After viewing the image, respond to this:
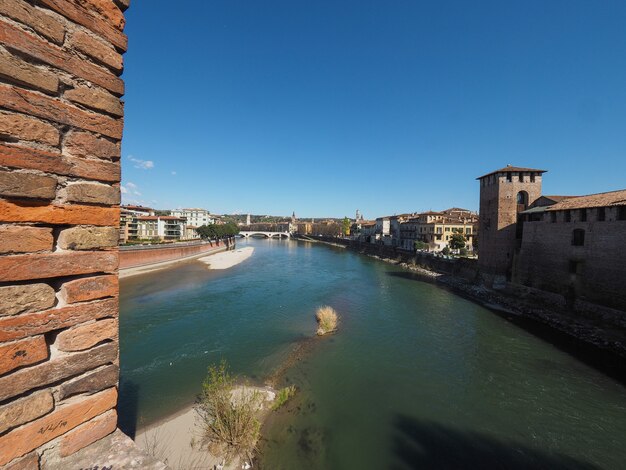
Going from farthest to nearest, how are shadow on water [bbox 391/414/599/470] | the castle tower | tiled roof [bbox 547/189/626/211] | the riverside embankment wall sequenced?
the riverside embankment wall
the castle tower
tiled roof [bbox 547/189/626/211]
shadow on water [bbox 391/414/599/470]

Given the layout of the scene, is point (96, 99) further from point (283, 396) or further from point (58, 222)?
point (283, 396)

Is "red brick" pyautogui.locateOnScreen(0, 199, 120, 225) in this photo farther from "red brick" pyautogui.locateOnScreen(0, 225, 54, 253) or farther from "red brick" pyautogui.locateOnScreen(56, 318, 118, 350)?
"red brick" pyautogui.locateOnScreen(56, 318, 118, 350)

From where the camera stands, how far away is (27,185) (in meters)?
1.63

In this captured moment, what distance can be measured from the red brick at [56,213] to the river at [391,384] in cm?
846

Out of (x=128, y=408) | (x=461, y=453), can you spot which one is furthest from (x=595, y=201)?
(x=128, y=408)

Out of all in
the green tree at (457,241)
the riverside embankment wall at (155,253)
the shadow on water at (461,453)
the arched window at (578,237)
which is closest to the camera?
the shadow on water at (461,453)

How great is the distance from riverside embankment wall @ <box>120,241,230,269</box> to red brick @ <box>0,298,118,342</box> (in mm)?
37614

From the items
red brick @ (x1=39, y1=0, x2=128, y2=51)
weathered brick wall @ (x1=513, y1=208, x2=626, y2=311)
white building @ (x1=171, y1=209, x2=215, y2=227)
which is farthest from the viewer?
white building @ (x1=171, y1=209, x2=215, y2=227)

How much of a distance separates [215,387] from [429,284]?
96.7 ft

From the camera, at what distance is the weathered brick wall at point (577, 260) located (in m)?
17.1


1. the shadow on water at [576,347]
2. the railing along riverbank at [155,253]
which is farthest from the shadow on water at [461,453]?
the railing along riverbank at [155,253]

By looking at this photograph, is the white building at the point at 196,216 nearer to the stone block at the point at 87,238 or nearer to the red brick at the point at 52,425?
the stone block at the point at 87,238

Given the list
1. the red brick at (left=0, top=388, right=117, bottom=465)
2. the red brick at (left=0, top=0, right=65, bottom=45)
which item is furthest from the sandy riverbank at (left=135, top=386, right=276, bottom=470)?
the red brick at (left=0, top=0, right=65, bottom=45)

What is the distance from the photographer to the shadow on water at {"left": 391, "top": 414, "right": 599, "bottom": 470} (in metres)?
7.97
